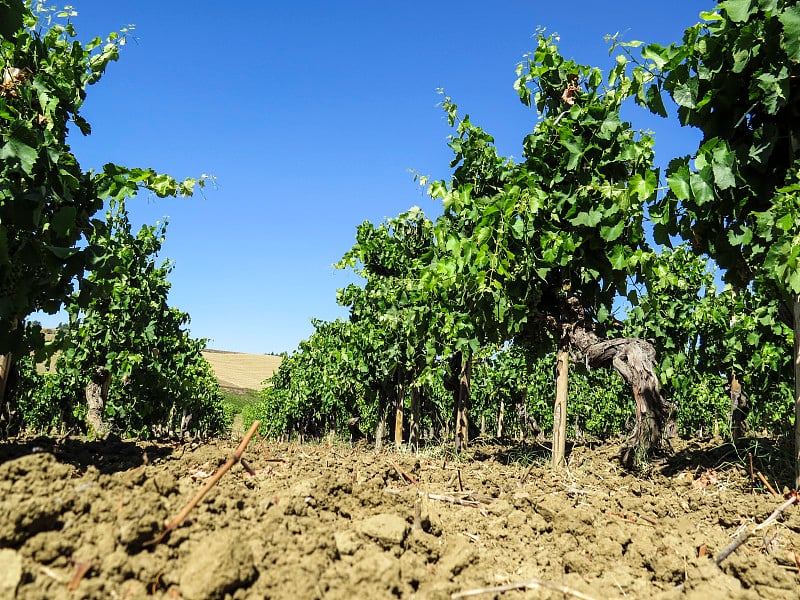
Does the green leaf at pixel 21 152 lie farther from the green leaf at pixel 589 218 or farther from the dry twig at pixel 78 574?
the green leaf at pixel 589 218

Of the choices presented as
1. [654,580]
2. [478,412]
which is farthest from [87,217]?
[478,412]

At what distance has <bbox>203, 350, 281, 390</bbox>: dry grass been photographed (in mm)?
78438

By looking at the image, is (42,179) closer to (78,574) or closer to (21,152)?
(21,152)

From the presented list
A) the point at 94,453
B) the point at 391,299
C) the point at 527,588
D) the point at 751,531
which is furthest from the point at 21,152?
the point at 391,299

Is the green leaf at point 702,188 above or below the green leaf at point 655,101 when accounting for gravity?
below

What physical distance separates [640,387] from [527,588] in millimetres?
3544

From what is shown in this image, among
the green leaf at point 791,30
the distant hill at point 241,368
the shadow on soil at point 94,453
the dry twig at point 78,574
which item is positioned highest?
the distant hill at point 241,368

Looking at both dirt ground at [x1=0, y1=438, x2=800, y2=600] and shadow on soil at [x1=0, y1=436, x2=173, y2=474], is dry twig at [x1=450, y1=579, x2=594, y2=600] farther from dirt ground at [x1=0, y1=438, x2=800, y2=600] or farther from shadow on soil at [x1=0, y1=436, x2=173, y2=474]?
shadow on soil at [x1=0, y1=436, x2=173, y2=474]

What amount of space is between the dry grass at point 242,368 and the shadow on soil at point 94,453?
217ft

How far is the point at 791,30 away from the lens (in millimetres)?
3902

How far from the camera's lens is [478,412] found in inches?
1034

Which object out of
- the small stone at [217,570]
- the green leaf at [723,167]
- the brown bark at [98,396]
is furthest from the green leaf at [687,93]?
the brown bark at [98,396]

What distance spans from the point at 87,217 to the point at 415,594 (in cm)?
420

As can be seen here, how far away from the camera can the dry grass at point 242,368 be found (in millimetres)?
78438
